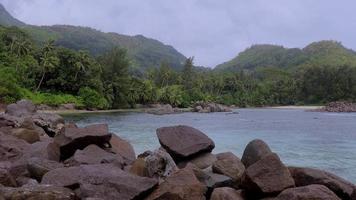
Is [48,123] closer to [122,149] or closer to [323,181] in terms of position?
[122,149]

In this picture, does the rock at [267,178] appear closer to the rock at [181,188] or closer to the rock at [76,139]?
the rock at [181,188]

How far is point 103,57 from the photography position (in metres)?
102

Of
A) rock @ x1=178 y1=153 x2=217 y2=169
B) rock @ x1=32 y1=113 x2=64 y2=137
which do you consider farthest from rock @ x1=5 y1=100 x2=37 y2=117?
rock @ x1=178 y1=153 x2=217 y2=169

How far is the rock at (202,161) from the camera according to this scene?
434 inches

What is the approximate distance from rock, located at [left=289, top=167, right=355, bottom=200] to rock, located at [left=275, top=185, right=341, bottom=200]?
0.74 meters

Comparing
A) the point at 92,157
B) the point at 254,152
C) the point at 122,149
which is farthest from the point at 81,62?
the point at 254,152

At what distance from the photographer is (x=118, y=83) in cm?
9469

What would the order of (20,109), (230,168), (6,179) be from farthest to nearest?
(20,109), (230,168), (6,179)

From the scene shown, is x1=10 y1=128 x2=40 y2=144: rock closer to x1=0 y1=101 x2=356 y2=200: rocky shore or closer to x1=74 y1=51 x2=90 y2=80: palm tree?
x1=0 y1=101 x2=356 y2=200: rocky shore

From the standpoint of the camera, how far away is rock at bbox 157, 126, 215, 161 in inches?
434

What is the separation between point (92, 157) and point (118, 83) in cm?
8477

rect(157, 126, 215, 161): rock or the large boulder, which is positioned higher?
rect(157, 126, 215, 161): rock

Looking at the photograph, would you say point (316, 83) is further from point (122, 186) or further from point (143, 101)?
point (122, 186)

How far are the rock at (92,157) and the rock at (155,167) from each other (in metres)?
0.82
